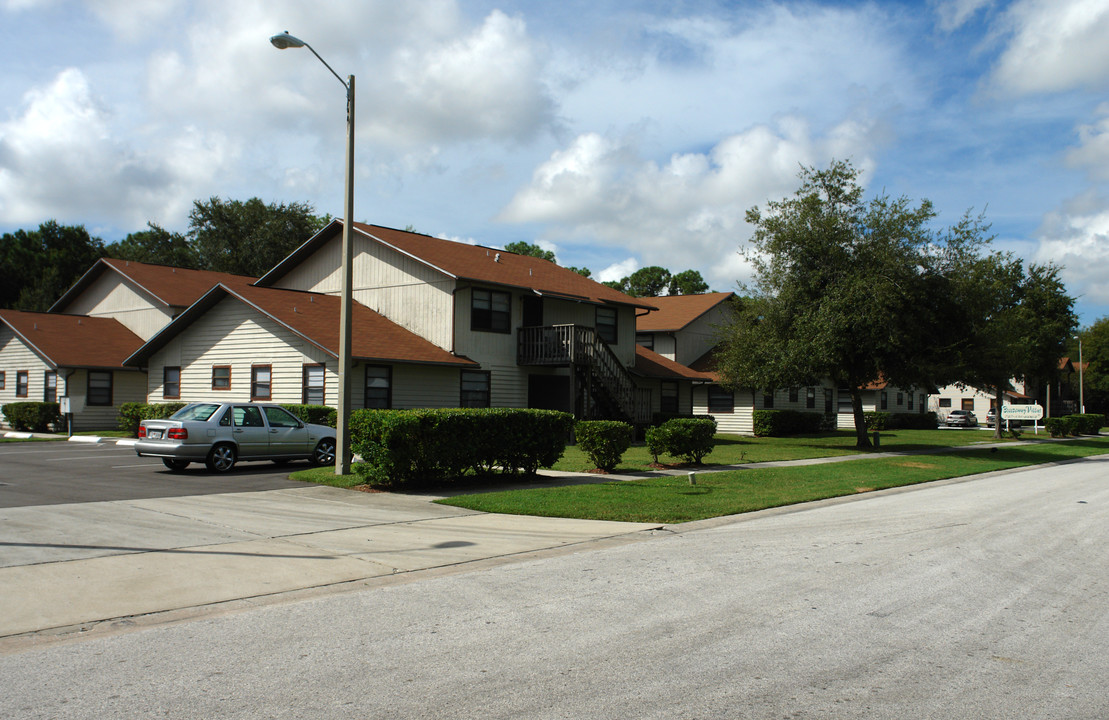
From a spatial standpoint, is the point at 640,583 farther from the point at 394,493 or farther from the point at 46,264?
the point at 46,264

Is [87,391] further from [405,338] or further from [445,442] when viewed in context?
[445,442]

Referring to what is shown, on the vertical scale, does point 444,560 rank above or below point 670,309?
below

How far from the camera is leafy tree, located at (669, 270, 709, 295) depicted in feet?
290

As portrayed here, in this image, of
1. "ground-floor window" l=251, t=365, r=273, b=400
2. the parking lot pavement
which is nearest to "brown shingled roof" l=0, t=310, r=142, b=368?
"ground-floor window" l=251, t=365, r=273, b=400

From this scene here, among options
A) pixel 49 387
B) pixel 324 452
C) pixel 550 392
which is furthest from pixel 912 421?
pixel 49 387

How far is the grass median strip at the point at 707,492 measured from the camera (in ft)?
40.7

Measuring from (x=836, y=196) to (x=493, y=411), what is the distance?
62.6ft

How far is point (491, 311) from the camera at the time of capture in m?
29.7

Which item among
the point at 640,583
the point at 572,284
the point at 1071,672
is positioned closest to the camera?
the point at 1071,672

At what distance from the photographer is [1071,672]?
521 cm

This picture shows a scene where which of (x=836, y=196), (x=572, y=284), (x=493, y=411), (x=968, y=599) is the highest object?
(x=836, y=196)

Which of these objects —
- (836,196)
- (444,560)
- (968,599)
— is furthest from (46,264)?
(968,599)

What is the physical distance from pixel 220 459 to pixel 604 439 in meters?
8.42

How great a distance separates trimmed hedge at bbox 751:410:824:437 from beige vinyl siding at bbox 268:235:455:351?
1825 cm
